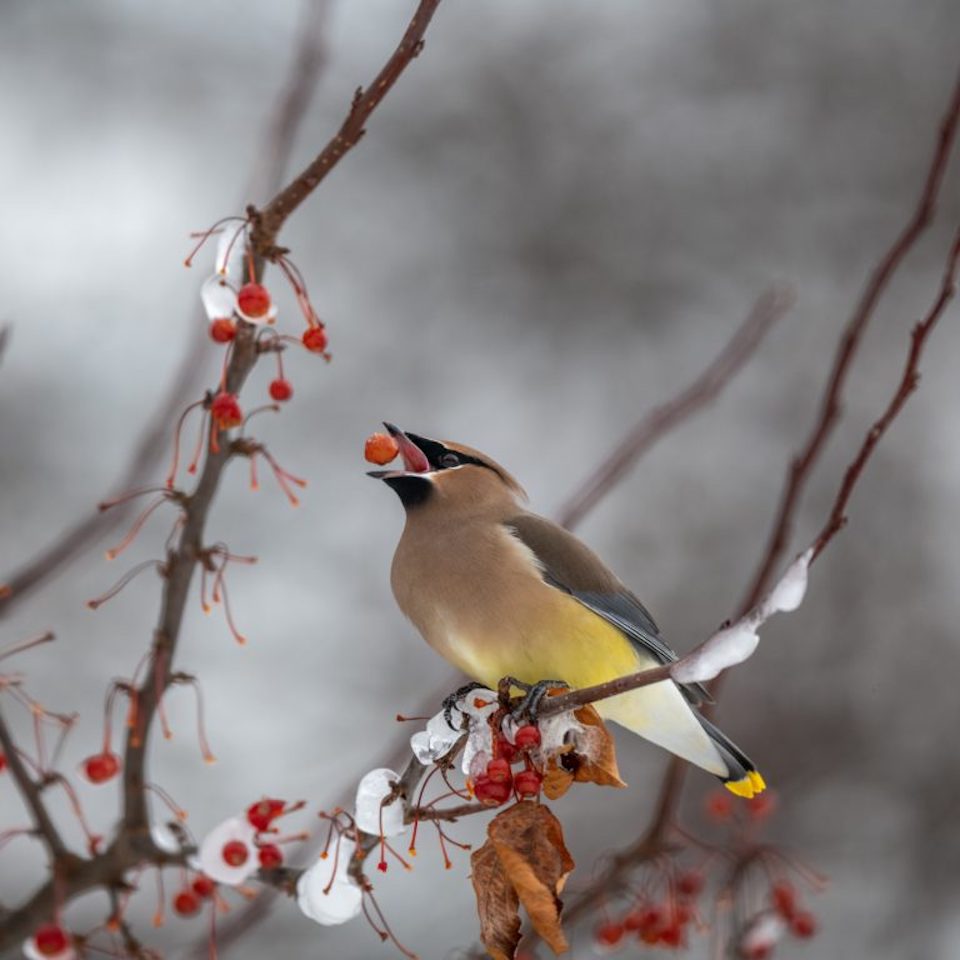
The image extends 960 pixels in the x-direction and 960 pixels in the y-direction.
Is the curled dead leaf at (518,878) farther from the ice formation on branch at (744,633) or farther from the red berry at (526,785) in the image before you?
the ice formation on branch at (744,633)

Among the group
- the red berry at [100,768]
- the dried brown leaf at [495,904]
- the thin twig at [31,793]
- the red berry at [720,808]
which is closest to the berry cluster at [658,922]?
the red berry at [720,808]

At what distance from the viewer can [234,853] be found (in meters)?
1.99

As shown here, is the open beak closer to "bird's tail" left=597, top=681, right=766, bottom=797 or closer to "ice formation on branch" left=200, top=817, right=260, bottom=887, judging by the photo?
"bird's tail" left=597, top=681, right=766, bottom=797

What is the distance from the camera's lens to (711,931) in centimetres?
A: 294

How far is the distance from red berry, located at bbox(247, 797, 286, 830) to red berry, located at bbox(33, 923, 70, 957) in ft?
0.97

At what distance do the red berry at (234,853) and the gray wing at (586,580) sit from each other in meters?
1.17

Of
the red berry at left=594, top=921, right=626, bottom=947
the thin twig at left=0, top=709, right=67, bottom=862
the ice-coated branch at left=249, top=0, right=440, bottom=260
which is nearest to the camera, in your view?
the ice-coated branch at left=249, top=0, right=440, bottom=260

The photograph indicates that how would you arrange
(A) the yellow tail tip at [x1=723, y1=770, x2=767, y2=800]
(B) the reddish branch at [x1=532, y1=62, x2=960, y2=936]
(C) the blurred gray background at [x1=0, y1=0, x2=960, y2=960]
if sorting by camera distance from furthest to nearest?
(C) the blurred gray background at [x1=0, y1=0, x2=960, y2=960] → (A) the yellow tail tip at [x1=723, y1=770, x2=767, y2=800] → (B) the reddish branch at [x1=532, y1=62, x2=960, y2=936]

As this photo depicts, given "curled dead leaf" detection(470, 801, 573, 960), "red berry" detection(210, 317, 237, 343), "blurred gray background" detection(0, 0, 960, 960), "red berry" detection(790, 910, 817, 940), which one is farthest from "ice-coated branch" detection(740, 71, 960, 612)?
"blurred gray background" detection(0, 0, 960, 960)

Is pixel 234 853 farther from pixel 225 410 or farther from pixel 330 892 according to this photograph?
pixel 225 410

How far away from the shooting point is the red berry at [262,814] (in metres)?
2.05

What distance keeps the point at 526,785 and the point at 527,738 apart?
7cm

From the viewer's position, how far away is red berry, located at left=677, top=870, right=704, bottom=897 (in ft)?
9.37

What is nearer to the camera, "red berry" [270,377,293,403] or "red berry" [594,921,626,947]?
"red berry" [270,377,293,403]
